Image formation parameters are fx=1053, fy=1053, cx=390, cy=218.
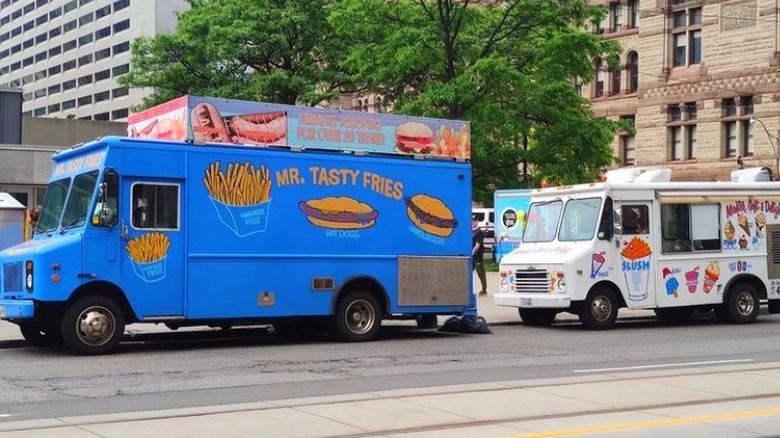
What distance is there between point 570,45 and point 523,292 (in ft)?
55.7

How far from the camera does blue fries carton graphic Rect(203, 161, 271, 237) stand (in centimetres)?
1485

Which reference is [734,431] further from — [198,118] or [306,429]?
[198,118]

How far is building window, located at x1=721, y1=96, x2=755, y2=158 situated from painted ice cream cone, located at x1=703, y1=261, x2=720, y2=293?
2944 centimetres

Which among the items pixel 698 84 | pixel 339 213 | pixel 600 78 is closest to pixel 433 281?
pixel 339 213

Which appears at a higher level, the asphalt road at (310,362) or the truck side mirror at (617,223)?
the truck side mirror at (617,223)

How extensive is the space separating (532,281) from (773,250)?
508 centimetres

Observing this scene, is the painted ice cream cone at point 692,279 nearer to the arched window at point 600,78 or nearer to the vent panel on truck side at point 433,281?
the vent panel on truck side at point 433,281

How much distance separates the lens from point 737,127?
48.2m

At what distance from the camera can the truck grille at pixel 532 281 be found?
19.0 m

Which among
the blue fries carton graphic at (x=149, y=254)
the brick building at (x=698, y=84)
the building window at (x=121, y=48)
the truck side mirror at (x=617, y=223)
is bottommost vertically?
the blue fries carton graphic at (x=149, y=254)

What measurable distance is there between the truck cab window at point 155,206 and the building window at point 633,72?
42.7m

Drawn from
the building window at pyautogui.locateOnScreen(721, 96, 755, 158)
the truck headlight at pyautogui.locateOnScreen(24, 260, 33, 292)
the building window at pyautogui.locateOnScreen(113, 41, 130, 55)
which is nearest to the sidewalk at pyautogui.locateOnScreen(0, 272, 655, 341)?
the truck headlight at pyautogui.locateOnScreen(24, 260, 33, 292)

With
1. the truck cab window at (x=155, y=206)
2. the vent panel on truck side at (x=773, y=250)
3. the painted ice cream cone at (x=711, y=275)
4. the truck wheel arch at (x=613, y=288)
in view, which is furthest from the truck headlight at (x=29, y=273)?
the vent panel on truck side at (x=773, y=250)

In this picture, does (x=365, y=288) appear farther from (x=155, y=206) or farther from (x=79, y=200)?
(x=79, y=200)
